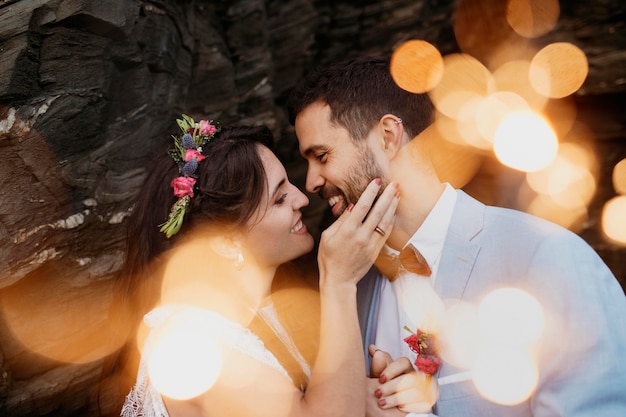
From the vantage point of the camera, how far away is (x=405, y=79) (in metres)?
3.41

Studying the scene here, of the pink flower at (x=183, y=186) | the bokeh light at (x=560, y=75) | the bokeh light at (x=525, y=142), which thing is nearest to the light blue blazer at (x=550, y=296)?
the pink flower at (x=183, y=186)

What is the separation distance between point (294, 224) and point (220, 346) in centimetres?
97

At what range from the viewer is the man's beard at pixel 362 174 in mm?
3047

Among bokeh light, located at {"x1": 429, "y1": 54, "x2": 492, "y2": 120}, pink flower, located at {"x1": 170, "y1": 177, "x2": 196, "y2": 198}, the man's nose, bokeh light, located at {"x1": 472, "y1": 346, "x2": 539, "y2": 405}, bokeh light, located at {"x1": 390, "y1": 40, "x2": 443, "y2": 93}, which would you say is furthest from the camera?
bokeh light, located at {"x1": 429, "y1": 54, "x2": 492, "y2": 120}

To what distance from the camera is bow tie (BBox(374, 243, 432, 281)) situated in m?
2.89

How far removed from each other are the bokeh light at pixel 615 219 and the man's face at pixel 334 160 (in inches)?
121

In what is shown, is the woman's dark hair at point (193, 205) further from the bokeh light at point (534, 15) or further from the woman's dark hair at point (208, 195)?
the bokeh light at point (534, 15)

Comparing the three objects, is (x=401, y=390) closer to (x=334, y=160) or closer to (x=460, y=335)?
(x=460, y=335)

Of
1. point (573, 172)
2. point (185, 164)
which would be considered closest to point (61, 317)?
point (185, 164)

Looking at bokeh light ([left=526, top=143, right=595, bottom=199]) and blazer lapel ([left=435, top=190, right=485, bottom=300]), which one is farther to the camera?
bokeh light ([left=526, top=143, right=595, bottom=199])

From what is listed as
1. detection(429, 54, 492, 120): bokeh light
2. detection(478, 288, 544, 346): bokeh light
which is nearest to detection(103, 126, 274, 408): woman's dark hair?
detection(478, 288, 544, 346): bokeh light

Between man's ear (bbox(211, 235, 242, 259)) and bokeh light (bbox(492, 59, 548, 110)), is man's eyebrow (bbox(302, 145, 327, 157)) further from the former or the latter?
bokeh light (bbox(492, 59, 548, 110))

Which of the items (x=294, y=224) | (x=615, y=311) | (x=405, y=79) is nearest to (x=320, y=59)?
(x=405, y=79)

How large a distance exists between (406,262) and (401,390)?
2.40 ft
